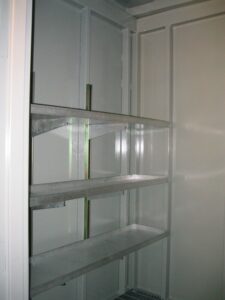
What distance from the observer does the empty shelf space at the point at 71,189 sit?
1.17m

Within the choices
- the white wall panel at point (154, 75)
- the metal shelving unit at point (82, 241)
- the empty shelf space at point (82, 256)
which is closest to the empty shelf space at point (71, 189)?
the metal shelving unit at point (82, 241)

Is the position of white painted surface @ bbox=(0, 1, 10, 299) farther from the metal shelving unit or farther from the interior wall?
the interior wall

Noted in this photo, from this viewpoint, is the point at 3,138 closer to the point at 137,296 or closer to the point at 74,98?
the point at 74,98

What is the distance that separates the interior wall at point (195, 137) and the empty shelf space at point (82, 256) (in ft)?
0.77

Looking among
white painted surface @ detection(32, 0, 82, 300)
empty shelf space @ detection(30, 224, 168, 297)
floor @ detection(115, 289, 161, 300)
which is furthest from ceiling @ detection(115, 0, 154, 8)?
floor @ detection(115, 289, 161, 300)

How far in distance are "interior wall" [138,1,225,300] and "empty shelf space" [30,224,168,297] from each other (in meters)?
0.23

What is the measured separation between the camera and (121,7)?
6.89 ft

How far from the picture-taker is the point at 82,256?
1.55 m

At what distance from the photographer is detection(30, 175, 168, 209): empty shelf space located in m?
1.17

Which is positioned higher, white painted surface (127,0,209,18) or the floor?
white painted surface (127,0,209,18)

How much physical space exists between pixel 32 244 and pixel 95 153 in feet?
2.27

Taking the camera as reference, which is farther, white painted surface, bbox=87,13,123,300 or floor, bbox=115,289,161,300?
floor, bbox=115,289,161,300

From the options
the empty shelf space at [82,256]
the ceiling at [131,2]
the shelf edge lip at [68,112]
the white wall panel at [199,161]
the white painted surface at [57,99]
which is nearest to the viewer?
the shelf edge lip at [68,112]

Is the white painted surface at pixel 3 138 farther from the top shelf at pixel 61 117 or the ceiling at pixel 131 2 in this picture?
the ceiling at pixel 131 2
